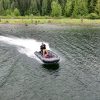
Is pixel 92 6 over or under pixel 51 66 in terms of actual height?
over

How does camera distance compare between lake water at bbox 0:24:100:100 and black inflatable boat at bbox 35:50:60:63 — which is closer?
lake water at bbox 0:24:100:100

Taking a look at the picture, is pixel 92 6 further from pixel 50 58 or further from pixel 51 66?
pixel 51 66

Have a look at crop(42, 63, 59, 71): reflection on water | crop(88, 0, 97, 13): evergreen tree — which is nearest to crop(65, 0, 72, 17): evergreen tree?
crop(88, 0, 97, 13): evergreen tree

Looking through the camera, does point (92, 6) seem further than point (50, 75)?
Yes

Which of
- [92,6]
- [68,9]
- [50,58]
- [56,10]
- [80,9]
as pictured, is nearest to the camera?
[50,58]

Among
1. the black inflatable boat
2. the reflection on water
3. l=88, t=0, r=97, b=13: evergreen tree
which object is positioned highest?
l=88, t=0, r=97, b=13: evergreen tree

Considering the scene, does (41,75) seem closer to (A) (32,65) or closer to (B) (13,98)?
(A) (32,65)

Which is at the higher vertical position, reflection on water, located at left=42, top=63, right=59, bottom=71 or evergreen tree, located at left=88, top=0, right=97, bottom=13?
evergreen tree, located at left=88, top=0, right=97, bottom=13

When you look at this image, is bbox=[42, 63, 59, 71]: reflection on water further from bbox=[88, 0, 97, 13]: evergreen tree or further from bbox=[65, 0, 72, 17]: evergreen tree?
bbox=[65, 0, 72, 17]: evergreen tree

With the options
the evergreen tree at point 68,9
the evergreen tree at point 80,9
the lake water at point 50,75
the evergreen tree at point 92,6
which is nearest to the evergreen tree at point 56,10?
the evergreen tree at point 68,9

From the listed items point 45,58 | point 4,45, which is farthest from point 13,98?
point 4,45

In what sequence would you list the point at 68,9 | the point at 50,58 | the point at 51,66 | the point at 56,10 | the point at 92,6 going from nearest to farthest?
the point at 51,66
the point at 50,58
the point at 92,6
the point at 68,9
the point at 56,10

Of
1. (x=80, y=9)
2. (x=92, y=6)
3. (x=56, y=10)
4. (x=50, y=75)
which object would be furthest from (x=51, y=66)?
(x=56, y=10)

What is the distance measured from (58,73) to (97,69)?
8.76 meters
